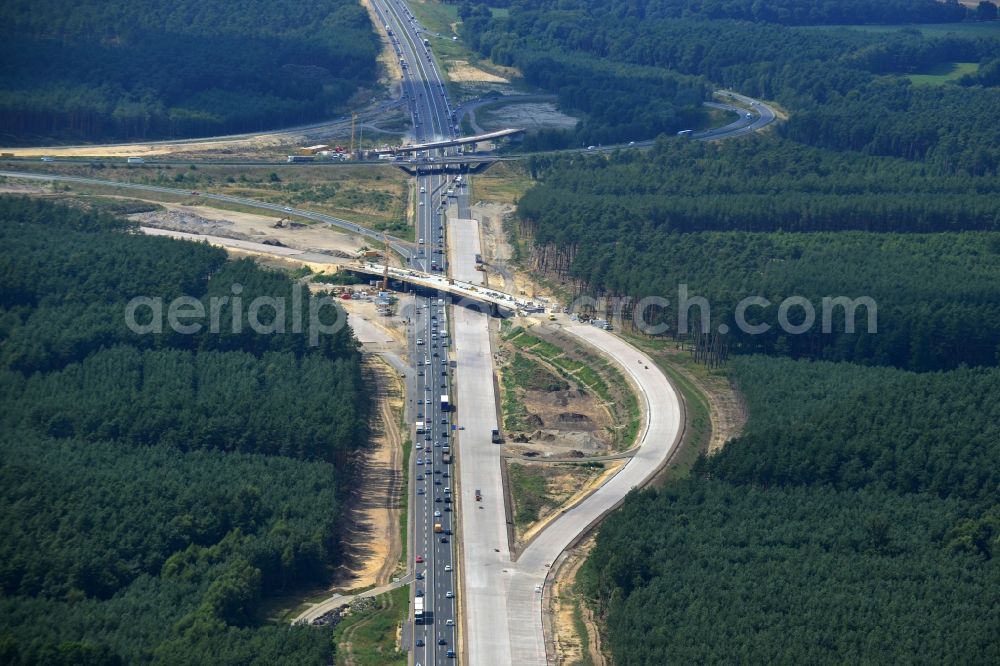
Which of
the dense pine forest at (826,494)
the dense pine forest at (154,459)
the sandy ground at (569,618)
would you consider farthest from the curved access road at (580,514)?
the dense pine forest at (154,459)

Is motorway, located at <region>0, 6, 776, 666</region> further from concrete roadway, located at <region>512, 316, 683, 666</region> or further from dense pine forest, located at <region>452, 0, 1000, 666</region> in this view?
dense pine forest, located at <region>452, 0, 1000, 666</region>

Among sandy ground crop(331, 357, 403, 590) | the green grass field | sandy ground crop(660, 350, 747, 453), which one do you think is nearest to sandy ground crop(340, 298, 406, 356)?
sandy ground crop(331, 357, 403, 590)

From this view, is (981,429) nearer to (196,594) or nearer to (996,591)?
(996,591)

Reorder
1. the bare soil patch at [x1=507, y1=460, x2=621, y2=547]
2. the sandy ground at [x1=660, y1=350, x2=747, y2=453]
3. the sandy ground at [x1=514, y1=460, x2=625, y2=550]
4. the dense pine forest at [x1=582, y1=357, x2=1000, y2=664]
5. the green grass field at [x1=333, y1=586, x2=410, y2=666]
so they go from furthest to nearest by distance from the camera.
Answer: the sandy ground at [x1=660, y1=350, x2=747, y2=453] < the bare soil patch at [x1=507, y1=460, x2=621, y2=547] < the sandy ground at [x1=514, y1=460, x2=625, y2=550] < the green grass field at [x1=333, y1=586, x2=410, y2=666] < the dense pine forest at [x1=582, y1=357, x2=1000, y2=664]

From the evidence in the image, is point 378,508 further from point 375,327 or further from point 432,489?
point 375,327

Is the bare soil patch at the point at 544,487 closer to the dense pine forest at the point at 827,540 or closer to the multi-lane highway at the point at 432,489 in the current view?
the multi-lane highway at the point at 432,489
